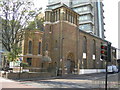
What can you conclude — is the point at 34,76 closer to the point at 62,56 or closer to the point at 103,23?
the point at 62,56

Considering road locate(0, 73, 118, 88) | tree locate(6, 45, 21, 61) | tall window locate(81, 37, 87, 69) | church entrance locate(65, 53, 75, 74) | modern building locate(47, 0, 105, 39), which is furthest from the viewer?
modern building locate(47, 0, 105, 39)

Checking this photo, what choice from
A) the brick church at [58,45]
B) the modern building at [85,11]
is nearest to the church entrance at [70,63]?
the brick church at [58,45]

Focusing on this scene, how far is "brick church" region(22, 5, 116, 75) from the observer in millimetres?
35069

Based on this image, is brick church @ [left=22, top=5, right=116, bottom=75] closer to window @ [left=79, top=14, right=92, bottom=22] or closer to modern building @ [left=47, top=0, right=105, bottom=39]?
modern building @ [left=47, top=0, right=105, bottom=39]

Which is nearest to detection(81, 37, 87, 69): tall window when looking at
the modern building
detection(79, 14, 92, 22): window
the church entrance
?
the church entrance

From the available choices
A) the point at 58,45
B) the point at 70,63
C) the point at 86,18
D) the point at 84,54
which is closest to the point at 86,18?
the point at 86,18

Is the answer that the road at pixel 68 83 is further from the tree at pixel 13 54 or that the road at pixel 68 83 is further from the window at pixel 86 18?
the window at pixel 86 18

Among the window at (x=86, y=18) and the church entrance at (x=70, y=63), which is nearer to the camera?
the church entrance at (x=70, y=63)

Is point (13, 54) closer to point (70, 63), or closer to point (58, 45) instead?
point (58, 45)

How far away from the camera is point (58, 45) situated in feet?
117

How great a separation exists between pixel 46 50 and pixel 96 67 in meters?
21.5

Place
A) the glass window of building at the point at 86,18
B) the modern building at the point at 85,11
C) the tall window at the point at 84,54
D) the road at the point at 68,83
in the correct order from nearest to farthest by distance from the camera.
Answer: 1. the road at the point at 68,83
2. the tall window at the point at 84,54
3. the modern building at the point at 85,11
4. the glass window of building at the point at 86,18

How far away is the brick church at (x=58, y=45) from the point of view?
35.1 meters

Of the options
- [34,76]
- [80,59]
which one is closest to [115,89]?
[34,76]
